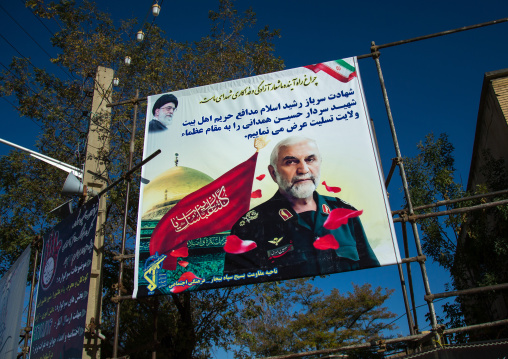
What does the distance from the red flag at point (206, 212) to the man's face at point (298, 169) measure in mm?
395

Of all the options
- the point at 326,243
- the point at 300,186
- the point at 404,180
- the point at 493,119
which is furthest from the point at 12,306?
the point at 493,119

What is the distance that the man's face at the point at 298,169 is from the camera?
6.21 metres

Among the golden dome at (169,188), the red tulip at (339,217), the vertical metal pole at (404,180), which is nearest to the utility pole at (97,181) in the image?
the golden dome at (169,188)

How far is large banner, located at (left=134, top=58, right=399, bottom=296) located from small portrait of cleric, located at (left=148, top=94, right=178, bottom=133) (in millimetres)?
17

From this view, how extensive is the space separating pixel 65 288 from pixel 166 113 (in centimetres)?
298

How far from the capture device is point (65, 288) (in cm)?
612

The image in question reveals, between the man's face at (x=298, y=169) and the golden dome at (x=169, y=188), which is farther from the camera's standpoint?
the golden dome at (x=169, y=188)

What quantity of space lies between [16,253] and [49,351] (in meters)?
5.20

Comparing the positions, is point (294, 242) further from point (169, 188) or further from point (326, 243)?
point (169, 188)

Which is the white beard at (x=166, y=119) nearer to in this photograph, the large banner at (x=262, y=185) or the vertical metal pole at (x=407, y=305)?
the large banner at (x=262, y=185)

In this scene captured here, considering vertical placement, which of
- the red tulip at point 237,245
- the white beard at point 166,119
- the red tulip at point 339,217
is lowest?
the red tulip at point 237,245

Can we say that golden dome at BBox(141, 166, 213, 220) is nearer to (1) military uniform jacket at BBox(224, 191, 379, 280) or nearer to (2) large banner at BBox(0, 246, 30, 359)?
(1) military uniform jacket at BBox(224, 191, 379, 280)

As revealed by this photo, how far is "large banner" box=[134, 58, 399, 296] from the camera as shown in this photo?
566cm

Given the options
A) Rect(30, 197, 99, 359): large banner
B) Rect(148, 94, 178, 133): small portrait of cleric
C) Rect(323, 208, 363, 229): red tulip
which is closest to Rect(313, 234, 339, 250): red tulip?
Rect(323, 208, 363, 229): red tulip
